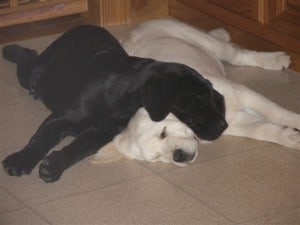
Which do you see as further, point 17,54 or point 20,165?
point 17,54

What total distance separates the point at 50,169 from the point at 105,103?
0.26 m

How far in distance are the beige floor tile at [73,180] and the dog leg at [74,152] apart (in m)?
0.04

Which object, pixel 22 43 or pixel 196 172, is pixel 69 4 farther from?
pixel 196 172

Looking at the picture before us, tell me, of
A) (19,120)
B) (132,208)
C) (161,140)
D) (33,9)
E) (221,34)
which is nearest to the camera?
(132,208)

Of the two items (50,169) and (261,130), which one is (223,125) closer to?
(261,130)

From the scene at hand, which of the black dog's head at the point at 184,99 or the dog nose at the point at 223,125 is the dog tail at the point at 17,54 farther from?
the dog nose at the point at 223,125

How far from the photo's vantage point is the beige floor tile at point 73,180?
2285mm

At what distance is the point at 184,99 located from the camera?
2295 mm

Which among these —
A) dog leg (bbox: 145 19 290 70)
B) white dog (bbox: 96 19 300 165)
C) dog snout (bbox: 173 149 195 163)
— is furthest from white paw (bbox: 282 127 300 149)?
dog leg (bbox: 145 19 290 70)

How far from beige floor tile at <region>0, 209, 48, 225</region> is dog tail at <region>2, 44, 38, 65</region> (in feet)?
2.91

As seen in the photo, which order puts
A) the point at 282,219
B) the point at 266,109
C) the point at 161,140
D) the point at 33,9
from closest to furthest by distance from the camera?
the point at 282,219
the point at 161,140
the point at 266,109
the point at 33,9

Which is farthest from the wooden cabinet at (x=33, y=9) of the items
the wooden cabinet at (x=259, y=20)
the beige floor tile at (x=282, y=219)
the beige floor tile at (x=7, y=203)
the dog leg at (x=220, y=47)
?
the beige floor tile at (x=282, y=219)

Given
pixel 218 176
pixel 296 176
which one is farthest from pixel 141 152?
pixel 296 176

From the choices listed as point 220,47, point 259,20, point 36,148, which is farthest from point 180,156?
point 259,20
